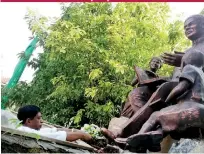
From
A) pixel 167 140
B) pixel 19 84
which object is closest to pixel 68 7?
pixel 19 84

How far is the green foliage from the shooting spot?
24.1 feet

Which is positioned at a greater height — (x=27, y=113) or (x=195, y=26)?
(x=195, y=26)

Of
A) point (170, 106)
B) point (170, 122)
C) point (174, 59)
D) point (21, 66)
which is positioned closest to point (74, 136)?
point (170, 122)

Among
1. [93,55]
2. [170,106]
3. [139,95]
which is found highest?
[93,55]

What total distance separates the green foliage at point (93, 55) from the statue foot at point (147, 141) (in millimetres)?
3563

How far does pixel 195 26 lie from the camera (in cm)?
397

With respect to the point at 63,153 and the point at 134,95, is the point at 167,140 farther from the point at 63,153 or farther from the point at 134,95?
the point at 63,153

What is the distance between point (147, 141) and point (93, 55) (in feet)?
14.3

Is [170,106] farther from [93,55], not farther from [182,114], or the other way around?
[93,55]

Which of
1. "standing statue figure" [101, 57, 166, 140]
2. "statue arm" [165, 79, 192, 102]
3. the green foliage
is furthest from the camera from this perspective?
the green foliage

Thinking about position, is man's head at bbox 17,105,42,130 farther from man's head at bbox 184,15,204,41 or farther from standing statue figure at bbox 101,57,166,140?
man's head at bbox 184,15,204,41

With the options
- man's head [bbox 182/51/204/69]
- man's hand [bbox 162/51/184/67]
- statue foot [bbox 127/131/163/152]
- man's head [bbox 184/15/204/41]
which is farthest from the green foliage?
statue foot [bbox 127/131/163/152]

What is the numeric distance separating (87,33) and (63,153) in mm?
4967

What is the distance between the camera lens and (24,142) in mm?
2699
